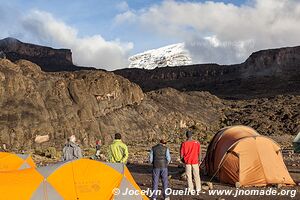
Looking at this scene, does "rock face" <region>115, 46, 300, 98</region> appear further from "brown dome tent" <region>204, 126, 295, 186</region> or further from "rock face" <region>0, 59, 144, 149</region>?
"brown dome tent" <region>204, 126, 295, 186</region>

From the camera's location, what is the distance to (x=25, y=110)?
4309 centimetres

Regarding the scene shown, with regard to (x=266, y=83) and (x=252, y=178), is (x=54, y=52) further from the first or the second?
(x=252, y=178)

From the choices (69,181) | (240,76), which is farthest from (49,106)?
(240,76)

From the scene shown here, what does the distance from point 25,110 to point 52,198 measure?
35.3 m

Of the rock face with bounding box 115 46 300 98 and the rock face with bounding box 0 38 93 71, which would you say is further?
the rock face with bounding box 0 38 93 71

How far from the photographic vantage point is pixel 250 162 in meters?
14.6

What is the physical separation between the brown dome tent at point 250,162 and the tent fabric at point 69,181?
17.4 ft

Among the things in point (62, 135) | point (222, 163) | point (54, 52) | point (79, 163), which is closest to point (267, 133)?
point (62, 135)

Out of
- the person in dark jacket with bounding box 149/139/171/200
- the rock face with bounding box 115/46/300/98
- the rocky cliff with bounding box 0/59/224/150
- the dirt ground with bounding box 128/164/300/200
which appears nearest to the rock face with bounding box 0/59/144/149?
the rocky cliff with bounding box 0/59/224/150

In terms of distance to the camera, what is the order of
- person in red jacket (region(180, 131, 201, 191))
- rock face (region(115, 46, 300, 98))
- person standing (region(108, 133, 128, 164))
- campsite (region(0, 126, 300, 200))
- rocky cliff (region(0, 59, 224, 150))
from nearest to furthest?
campsite (region(0, 126, 300, 200))
person standing (region(108, 133, 128, 164))
person in red jacket (region(180, 131, 201, 191))
rocky cliff (region(0, 59, 224, 150))
rock face (region(115, 46, 300, 98))

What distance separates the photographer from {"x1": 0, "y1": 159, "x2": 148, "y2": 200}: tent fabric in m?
9.13

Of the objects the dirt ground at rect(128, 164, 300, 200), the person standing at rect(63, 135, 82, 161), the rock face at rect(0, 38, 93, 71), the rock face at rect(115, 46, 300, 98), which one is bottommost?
the dirt ground at rect(128, 164, 300, 200)

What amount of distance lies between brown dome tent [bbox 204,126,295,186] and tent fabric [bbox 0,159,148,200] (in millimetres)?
5288

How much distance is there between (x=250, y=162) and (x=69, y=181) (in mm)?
7278
